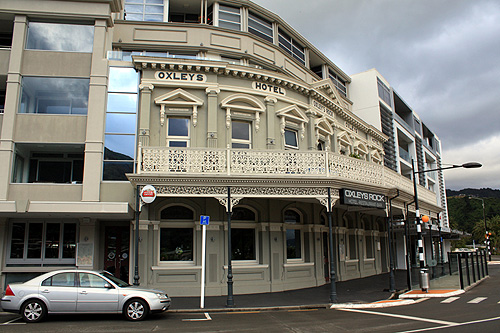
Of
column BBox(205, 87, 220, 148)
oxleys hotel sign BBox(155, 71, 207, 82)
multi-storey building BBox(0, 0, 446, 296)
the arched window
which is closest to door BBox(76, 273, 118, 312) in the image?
multi-storey building BBox(0, 0, 446, 296)

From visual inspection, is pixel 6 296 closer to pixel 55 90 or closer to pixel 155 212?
pixel 155 212

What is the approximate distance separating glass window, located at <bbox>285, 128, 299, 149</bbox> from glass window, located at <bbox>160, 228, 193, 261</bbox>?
644cm

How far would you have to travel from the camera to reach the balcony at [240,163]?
14094 mm

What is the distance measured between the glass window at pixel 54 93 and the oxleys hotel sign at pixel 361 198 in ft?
37.1

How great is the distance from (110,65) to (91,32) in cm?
186

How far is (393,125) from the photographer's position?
3612 cm

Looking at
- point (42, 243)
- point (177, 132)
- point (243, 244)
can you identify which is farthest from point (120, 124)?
point (243, 244)

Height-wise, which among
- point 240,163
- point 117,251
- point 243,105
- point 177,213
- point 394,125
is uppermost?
point 394,125

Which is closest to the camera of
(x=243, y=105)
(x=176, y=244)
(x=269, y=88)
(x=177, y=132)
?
(x=176, y=244)

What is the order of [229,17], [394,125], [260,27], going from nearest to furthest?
[229,17] < [260,27] < [394,125]

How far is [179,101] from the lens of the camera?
16797 mm

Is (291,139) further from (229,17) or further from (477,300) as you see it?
(477,300)

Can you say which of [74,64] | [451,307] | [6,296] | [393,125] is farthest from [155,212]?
[393,125]

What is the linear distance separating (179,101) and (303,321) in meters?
10.3
